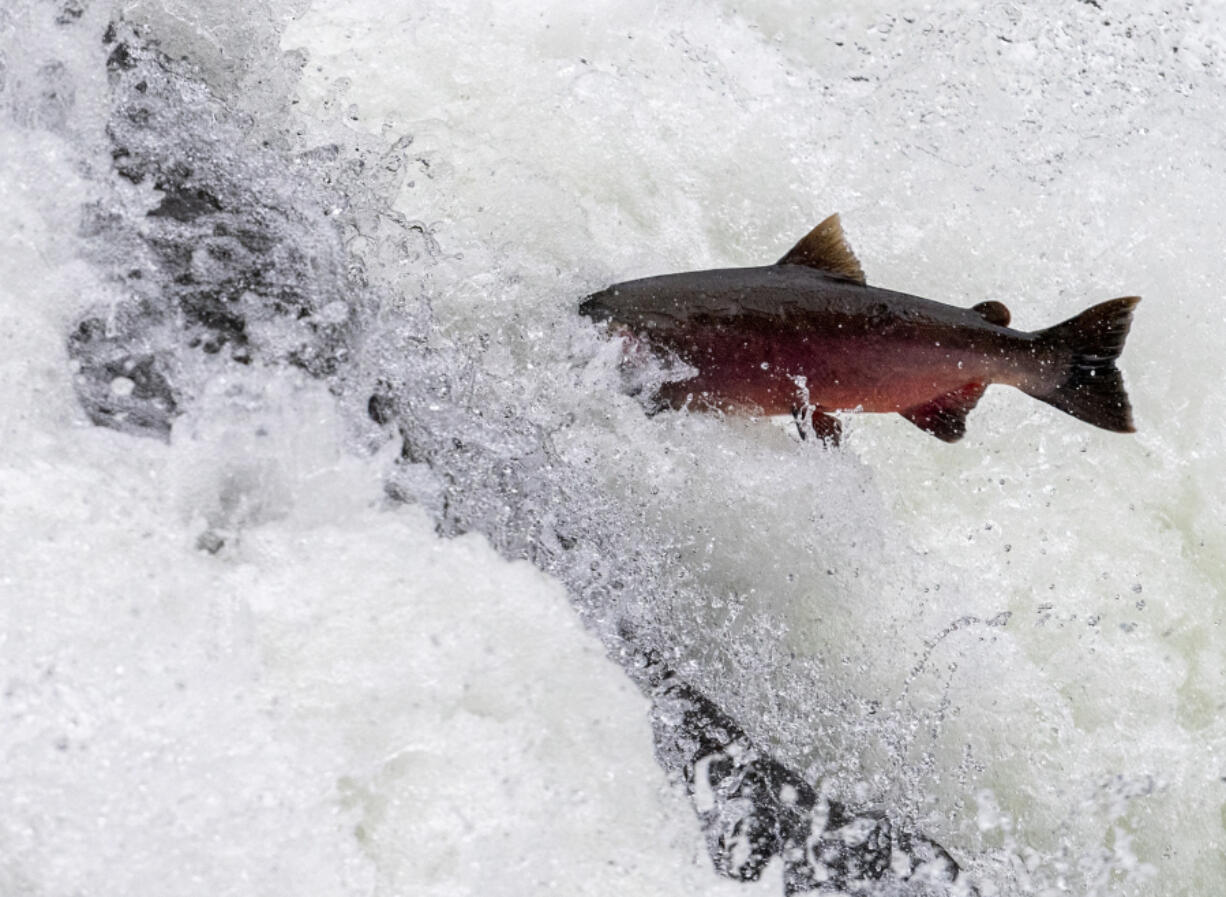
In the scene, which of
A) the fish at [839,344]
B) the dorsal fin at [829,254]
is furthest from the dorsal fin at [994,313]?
the dorsal fin at [829,254]

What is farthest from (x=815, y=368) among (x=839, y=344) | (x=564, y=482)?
(x=564, y=482)

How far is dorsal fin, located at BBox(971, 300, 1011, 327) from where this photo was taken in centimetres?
117

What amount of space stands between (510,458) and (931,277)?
27.3 inches

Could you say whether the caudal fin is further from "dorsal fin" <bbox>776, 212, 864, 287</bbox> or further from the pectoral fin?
"dorsal fin" <bbox>776, 212, 864, 287</bbox>

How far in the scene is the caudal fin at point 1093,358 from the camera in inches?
46.3

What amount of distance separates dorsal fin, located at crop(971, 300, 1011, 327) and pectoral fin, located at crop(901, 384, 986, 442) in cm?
7

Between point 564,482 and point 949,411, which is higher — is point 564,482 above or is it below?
below

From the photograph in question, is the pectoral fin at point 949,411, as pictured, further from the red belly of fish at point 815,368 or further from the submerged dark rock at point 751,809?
the submerged dark rock at point 751,809

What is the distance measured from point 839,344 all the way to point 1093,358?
0.27 m

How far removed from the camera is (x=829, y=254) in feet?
3.89

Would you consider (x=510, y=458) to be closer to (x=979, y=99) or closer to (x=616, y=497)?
(x=616, y=497)

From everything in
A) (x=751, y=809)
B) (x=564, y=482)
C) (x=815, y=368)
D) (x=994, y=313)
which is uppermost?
(x=994, y=313)

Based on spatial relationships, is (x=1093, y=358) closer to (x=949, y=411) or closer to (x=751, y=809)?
(x=949, y=411)

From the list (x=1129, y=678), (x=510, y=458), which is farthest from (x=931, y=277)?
(x=510, y=458)
